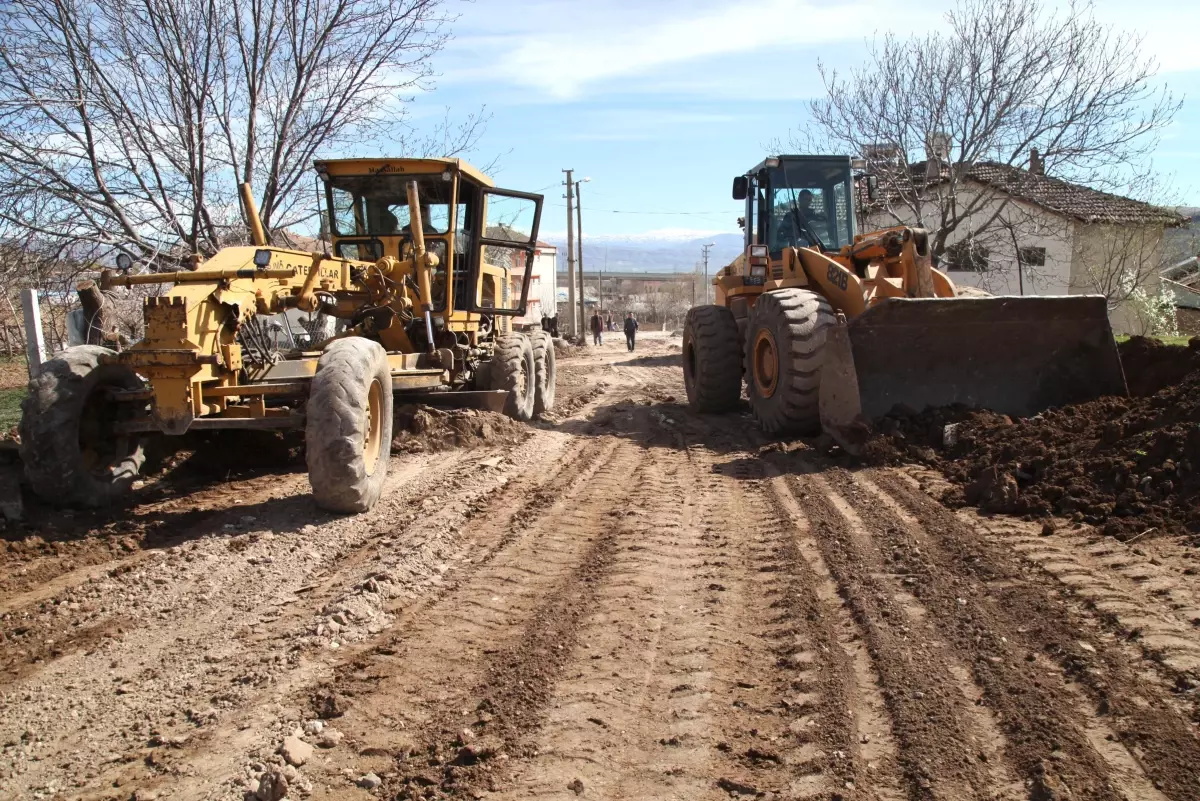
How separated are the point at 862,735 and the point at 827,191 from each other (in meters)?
9.12

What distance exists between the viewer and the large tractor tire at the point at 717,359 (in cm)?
1073

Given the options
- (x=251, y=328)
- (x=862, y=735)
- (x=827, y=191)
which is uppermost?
(x=827, y=191)

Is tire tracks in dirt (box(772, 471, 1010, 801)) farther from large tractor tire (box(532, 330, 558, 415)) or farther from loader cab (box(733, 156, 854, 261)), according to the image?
loader cab (box(733, 156, 854, 261))

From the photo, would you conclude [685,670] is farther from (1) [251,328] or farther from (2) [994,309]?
(2) [994,309]

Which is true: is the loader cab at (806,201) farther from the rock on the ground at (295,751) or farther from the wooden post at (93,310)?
the rock on the ground at (295,751)

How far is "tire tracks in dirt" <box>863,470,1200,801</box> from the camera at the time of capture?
2828 mm

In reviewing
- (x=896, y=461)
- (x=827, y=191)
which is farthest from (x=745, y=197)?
(x=896, y=461)

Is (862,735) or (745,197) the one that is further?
(745,197)

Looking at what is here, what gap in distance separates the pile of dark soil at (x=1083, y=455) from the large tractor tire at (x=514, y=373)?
382 cm

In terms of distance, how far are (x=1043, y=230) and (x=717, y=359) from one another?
12.8m

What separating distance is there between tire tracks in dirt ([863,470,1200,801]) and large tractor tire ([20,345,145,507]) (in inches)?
211

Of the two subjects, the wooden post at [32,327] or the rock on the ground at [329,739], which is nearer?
the rock on the ground at [329,739]

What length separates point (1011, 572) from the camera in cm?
459

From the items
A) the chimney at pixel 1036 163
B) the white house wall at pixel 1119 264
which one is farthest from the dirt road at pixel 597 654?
the white house wall at pixel 1119 264
